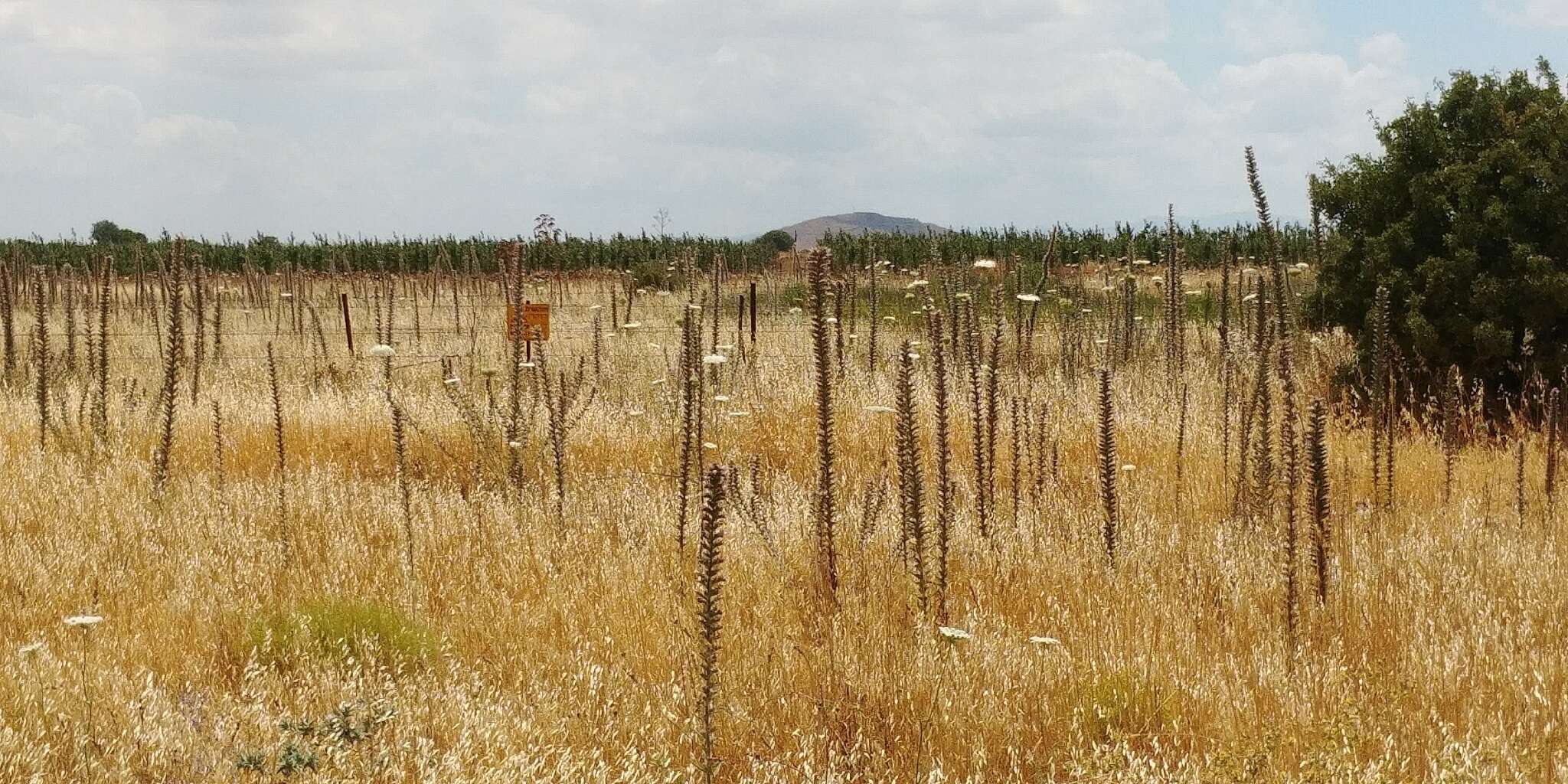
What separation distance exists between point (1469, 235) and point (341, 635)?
307 inches

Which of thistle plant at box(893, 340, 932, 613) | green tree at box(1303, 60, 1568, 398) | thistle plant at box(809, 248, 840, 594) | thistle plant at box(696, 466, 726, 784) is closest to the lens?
thistle plant at box(696, 466, 726, 784)

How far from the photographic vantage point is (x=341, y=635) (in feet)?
12.1

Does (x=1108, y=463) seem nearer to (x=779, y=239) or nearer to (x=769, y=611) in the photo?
(x=769, y=611)

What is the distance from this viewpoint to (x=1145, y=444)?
7336 mm

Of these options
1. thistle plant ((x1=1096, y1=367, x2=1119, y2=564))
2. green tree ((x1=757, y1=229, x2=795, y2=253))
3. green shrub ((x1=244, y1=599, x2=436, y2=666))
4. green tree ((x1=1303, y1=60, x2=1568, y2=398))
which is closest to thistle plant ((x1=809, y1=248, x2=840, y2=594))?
thistle plant ((x1=1096, y1=367, x2=1119, y2=564))

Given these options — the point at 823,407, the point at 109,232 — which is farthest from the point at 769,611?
the point at 109,232

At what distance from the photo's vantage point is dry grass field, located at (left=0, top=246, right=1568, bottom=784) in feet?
9.12

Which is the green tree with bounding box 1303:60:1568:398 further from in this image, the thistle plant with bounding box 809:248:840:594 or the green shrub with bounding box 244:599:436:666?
the green shrub with bounding box 244:599:436:666

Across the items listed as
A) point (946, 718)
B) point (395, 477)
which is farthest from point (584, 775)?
point (395, 477)

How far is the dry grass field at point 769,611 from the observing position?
9.12 feet

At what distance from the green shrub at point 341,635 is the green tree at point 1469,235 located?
6.87 m

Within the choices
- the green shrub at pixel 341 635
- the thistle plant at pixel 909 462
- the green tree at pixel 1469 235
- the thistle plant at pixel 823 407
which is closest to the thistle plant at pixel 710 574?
the thistle plant at pixel 823 407

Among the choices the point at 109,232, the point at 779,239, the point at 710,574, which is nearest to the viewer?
the point at 710,574

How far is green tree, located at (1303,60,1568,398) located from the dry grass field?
0.84m
